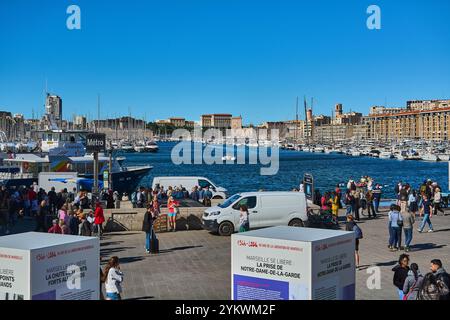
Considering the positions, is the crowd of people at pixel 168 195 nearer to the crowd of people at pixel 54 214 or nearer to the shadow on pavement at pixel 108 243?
the crowd of people at pixel 54 214

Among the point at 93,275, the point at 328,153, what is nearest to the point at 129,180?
the point at 93,275

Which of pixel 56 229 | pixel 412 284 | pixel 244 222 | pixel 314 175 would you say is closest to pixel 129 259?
pixel 56 229

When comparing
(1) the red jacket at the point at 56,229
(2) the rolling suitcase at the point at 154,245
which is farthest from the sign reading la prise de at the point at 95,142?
(1) the red jacket at the point at 56,229

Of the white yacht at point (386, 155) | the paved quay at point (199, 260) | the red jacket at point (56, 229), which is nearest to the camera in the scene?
the paved quay at point (199, 260)

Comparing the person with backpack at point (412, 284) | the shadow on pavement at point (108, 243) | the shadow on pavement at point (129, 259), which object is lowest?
the shadow on pavement at point (129, 259)

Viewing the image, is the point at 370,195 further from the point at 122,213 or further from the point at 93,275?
the point at 93,275

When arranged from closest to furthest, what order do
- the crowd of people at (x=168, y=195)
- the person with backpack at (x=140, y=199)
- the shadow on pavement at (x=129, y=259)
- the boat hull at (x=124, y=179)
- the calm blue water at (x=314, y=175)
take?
the shadow on pavement at (x=129, y=259) < the person with backpack at (x=140, y=199) < the crowd of people at (x=168, y=195) < the boat hull at (x=124, y=179) < the calm blue water at (x=314, y=175)

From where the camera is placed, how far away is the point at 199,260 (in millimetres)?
13977

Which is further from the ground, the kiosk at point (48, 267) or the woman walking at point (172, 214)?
the kiosk at point (48, 267)

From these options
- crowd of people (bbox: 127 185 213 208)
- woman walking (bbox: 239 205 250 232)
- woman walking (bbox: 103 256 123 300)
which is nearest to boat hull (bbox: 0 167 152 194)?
crowd of people (bbox: 127 185 213 208)

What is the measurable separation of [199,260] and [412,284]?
6.31m

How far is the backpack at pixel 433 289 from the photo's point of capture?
7.57 metres

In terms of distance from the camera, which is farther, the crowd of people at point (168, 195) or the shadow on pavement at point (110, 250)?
the crowd of people at point (168, 195)

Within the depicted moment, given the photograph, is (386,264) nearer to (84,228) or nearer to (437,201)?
(84,228)
